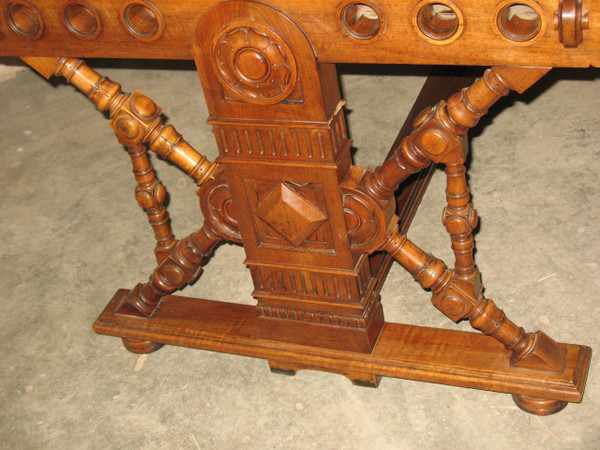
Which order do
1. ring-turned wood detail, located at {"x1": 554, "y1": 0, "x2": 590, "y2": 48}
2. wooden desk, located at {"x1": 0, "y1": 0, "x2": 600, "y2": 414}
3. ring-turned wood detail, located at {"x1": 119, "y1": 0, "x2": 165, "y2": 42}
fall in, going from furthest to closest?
1. ring-turned wood detail, located at {"x1": 119, "y1": 0, "x2": 165, "y2": 42}
2. wooden desk, located at {"x1": 0, "y1": 0, "x2": 600, "y2": 414}
3. ring-turned wood detail, located at {"x1": 554, "y1": 0, "x2": 590, "y2": 48}

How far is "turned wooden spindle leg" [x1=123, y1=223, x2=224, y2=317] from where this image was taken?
2.37 meters

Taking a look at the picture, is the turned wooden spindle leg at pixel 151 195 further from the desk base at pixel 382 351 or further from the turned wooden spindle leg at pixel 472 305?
the turned wooden spindle leg at pixel 472 305

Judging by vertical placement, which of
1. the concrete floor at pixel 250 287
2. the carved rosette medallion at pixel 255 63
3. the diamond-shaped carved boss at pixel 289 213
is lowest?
the concrete floor at pixel 250 287

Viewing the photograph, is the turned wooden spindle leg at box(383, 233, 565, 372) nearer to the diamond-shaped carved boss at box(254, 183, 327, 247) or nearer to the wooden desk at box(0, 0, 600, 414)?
the wooden desk at box(0, 0, 600, 414)

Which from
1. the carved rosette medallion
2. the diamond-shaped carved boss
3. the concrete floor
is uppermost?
the carved rosette medallion

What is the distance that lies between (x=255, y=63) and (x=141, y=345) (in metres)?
1.25

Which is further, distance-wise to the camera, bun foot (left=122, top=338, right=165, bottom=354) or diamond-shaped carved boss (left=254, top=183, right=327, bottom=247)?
bun foot (left=122, top=338, right=165, bottom=354)

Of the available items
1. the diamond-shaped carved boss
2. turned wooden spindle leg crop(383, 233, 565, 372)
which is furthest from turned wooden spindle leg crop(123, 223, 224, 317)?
turned wooden spindle leg crop(383, 233, 565, 372)

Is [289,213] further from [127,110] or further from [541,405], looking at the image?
[541,405]

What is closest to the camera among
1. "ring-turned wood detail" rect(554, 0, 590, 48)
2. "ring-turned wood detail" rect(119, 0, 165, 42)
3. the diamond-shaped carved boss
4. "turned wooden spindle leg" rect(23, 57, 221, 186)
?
"ring-turned wood detail" rect(554, 0, 590, 48)

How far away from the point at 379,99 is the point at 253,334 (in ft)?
5.39

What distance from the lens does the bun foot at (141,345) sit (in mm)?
2646

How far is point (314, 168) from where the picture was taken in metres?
1.95

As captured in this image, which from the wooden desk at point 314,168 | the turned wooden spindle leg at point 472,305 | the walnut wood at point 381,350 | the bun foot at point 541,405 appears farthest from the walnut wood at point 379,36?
the bun foot at point 541,405
